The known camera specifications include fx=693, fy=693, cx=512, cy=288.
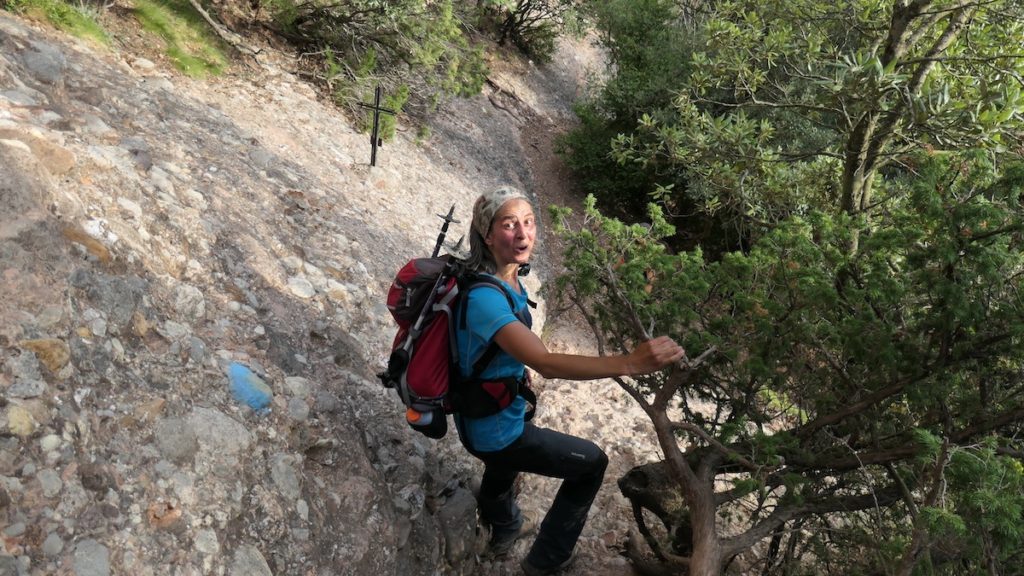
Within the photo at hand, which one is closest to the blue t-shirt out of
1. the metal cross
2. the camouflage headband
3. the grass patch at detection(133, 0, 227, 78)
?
the camouflage headband

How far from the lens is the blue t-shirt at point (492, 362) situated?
3.00 meters

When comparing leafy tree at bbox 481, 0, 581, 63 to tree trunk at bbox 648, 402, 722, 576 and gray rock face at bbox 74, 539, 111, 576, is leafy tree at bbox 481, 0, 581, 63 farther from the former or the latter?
gray rock face at bbox 74, 539, 111, 576

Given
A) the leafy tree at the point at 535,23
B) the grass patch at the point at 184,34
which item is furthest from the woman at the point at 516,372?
the leafy tree at the point at 535,23

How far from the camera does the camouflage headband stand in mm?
3284

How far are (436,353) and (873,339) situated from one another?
2086 millimetres

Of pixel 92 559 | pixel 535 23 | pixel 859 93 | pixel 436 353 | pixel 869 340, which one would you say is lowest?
pixel 92 559

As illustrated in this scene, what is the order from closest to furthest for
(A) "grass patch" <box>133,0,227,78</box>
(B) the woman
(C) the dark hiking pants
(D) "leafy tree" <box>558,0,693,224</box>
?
(B) the woman, (C) the dark hiking pants, (A) "grass patch" <box>133,0,227,78</box>, (D) "leafy tree" <box>558,0,693,224</box>

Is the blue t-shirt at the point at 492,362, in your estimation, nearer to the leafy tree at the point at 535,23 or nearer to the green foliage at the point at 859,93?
the green foliage at the point at 859,93

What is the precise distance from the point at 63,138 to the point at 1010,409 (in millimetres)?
5481

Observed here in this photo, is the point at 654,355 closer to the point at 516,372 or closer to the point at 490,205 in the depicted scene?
the point at 516,372

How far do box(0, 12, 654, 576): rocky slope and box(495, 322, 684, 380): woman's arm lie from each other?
153 centimetres

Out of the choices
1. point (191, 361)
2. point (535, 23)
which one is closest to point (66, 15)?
point (191, 361)

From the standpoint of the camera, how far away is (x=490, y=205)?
3.30 meters

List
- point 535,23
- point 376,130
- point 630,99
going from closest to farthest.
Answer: point 376,130 → point 630,99 → point 535,23
